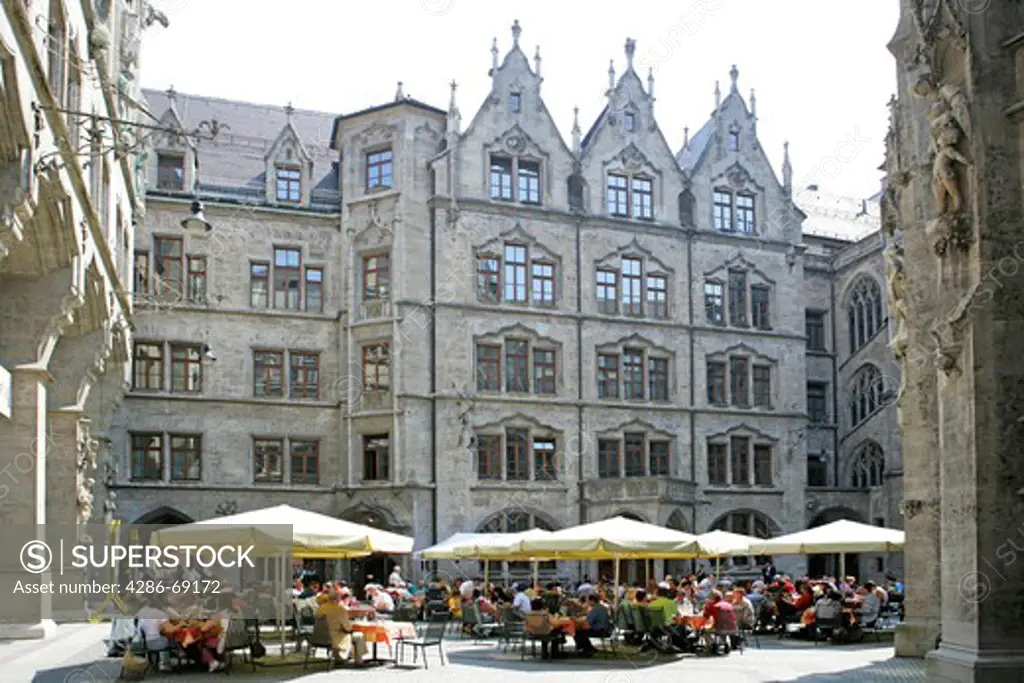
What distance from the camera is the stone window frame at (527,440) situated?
40812 millimetres

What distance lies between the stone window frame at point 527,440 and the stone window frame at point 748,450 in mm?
5719

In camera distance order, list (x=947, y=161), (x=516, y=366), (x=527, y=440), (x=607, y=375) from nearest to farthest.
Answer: (x=947, y=161), (x=527, y=440), (x=516, y=366), (x=607, y=375)

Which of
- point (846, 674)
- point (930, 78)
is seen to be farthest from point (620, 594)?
point (930, 78)

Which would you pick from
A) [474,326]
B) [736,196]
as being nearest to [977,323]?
[474,326]

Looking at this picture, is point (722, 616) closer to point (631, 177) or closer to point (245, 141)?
point (631, 177)

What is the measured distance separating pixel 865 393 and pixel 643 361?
1005 cm

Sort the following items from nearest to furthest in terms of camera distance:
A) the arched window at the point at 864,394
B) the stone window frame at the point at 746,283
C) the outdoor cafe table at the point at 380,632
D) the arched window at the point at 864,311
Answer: the outdoor cafe table at the point at 380,632 < the stone window frame at the point at 746,283 < the arched window at the point at 864,394 < the arched window at the point at 864,311

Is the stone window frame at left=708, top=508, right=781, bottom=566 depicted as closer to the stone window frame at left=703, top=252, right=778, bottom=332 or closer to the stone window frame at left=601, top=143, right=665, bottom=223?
the stone window frame at left=703, top=252, right=778, bottom=332

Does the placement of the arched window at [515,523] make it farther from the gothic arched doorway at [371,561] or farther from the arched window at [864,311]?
the arched window at [864,311]

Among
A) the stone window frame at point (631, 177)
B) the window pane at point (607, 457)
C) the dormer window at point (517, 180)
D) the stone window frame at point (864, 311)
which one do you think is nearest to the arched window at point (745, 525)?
the window pane at point (607, 457)

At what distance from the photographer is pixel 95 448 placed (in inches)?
1219

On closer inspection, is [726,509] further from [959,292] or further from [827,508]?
[959,292]

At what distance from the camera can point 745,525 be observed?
44.9m

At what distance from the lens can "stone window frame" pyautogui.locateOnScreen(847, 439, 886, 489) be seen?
46844mm
